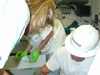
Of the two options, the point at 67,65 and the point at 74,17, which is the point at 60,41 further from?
the point at 74,17

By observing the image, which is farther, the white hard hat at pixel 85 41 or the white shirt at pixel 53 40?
the white shirt at pixel 53 40

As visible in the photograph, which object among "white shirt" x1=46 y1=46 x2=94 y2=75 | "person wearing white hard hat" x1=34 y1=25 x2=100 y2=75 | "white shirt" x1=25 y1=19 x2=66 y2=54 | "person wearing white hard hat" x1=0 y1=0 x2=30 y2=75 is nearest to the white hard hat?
"person wearing white hard hat" x1=34 y1=25 x2=100 y2=75

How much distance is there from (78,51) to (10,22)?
0.58 meters

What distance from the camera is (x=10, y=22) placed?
0.44 m

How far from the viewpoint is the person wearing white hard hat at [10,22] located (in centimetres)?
44

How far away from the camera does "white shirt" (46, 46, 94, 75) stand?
109 cm

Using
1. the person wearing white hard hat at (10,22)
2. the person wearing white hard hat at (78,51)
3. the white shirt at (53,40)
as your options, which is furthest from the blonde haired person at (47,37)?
the person wearing white hard hat at (10,22)

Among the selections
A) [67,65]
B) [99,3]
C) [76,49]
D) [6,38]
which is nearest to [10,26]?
[6,38]

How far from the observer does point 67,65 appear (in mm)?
1155

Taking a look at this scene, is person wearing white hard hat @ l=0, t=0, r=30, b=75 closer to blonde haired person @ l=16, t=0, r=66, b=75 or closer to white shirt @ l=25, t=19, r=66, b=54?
blonde haired person @ l=16, t=0, r=66, b=75

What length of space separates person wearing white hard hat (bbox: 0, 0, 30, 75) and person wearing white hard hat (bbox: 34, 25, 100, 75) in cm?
50

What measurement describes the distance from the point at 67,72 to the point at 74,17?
1.61 m

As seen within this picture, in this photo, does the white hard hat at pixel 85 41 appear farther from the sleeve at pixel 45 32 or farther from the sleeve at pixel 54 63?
the sleeve at pixel 45 32

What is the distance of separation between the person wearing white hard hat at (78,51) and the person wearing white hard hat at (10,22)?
501 millimetres
